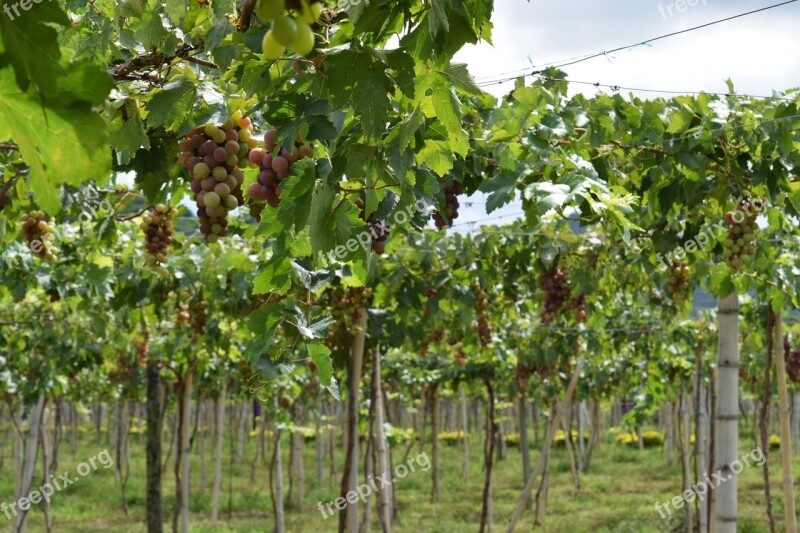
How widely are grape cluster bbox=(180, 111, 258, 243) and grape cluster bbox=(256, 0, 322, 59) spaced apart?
1.07 m

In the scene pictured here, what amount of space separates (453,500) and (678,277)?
10.2 meters

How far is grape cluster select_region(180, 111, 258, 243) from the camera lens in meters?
1.61

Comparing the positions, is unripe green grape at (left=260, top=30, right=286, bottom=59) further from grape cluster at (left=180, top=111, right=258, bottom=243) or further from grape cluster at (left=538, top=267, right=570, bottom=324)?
grape cluster at (left=538, top=267, right=570, bottom=324)

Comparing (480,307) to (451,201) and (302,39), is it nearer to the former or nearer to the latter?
(451,201)

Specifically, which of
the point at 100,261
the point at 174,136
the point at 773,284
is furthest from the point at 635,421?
the point at 174,136

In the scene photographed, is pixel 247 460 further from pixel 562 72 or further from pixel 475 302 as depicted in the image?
pixel 562 72

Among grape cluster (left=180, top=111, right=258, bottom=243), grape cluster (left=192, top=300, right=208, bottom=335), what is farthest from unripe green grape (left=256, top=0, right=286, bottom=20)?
grape cluster (left=192, top=300, right=208, bottom=335)

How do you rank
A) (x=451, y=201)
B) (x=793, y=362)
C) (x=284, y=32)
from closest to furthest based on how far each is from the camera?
(x=284, y=32) → (x=451, y=201) → (x=793, y=362)

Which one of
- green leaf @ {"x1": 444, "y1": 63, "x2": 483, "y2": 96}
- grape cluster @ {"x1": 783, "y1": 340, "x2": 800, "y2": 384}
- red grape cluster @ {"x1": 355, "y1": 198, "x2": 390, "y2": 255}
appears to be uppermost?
green leaf @ {"x1": 444, "y1": 63, "x2": 483, "y2": 96}

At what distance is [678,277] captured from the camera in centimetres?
451

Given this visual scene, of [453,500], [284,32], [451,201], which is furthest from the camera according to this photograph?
[453,500]

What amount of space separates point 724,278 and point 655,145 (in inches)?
47.5

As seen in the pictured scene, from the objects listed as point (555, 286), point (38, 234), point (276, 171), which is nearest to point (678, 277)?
point (555, 286)

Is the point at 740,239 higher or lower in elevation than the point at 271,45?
higher
